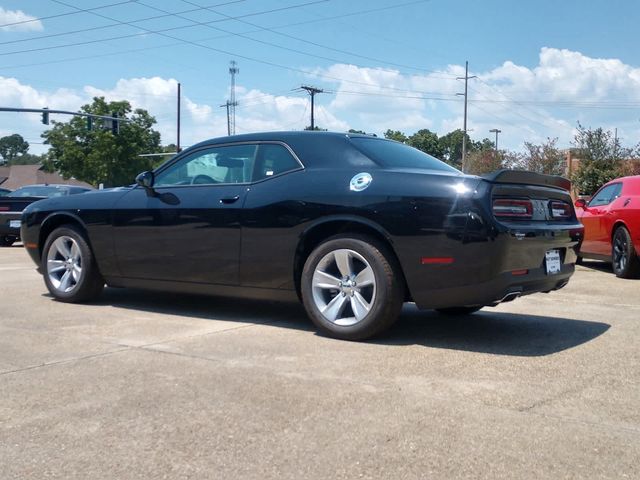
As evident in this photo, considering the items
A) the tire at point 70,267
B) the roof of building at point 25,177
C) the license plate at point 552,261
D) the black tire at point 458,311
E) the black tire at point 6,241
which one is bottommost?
the black tire at point 6,241

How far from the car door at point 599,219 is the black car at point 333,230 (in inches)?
186

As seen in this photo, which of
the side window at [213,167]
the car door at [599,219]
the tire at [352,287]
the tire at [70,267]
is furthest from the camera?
the car door at [599,219]

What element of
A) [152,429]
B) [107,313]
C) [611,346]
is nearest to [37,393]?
[152,429]

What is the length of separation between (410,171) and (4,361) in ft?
9.63

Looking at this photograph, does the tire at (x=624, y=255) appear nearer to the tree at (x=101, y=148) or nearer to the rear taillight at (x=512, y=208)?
the rear taillight at (x=512, y=208)

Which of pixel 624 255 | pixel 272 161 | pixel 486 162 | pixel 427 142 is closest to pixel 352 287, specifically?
pixel 272 161

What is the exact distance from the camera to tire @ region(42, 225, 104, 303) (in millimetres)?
6340

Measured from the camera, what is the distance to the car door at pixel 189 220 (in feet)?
17.6

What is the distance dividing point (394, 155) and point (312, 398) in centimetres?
236

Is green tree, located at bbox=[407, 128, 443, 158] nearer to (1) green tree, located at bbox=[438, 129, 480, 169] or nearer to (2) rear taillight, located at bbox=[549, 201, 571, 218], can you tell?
(1) green tree, located at bbox=[438, 129, 480, 169]

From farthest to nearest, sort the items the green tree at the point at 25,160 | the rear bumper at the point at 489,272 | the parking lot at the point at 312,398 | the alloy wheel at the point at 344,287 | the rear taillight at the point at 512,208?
the green tree at the point at 25,160 → the alloy wheel at the point at 344,287 → the rear taillight at the point at 512,208 → the rear bumper at the point at 489,272 → the parking lot at the point at 312,398

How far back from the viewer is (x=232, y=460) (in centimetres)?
278

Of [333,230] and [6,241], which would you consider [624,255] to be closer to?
[333,230]

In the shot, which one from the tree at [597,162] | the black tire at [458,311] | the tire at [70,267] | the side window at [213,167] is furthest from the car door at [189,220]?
the tree at [597,162]
